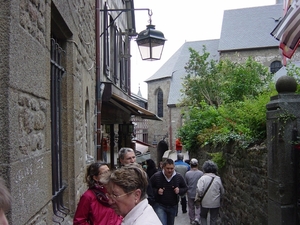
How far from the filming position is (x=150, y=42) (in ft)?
25.7

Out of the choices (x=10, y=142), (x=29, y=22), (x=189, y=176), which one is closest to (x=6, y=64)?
(x=10, y=142)

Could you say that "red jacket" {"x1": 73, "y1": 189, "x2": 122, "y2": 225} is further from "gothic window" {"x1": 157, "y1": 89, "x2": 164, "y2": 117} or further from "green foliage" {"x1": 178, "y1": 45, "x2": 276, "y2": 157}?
"gothic window" {"x1": 157, "y1": 89, "x2": 164, "y2": 117}

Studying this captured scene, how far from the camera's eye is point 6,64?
210 centimetres

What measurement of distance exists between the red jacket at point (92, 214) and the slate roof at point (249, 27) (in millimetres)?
35682

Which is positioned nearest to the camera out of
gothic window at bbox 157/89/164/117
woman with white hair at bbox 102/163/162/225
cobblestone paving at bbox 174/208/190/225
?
woman with white hair at bbox 102/163/162/225

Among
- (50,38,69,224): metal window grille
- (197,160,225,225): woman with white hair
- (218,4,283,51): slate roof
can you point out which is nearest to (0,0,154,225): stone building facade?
(50,38,69,224): metal window grille

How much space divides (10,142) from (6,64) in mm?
423

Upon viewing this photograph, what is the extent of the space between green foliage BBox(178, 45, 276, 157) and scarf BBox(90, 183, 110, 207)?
3731mm

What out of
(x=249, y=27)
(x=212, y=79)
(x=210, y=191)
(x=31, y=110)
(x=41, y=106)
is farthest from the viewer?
(x=249, y=27)

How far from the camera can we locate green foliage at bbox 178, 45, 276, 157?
6689mm

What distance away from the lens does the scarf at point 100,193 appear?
3.27 metres

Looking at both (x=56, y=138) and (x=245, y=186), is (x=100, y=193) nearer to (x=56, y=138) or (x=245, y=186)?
(x=56, y=138)

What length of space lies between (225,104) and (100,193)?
13.4 metres

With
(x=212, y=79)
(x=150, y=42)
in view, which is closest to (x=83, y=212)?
(x=150, y=42)
